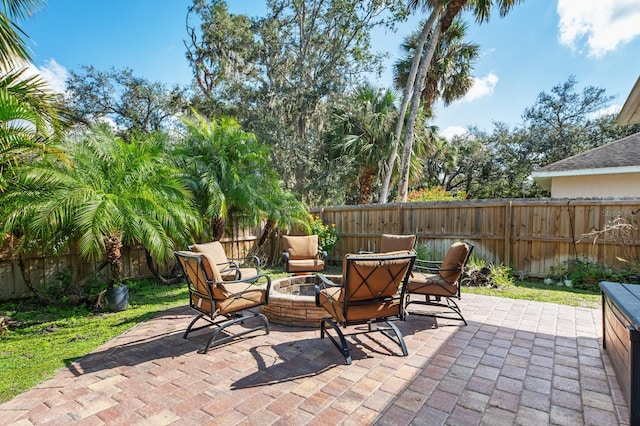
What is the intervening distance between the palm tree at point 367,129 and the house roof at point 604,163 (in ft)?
15.3

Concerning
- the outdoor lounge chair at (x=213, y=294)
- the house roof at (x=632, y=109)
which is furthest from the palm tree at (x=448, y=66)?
the outdoor lounge chair at (x=213, y=294)

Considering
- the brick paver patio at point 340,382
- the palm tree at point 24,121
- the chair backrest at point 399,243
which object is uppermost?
the palm tree at point 24,121

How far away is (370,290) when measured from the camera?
3.06m

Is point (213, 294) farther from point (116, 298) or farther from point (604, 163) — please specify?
point (604, 163)

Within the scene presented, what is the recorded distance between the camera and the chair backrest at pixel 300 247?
6723 millimetres

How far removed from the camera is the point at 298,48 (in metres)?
11.9

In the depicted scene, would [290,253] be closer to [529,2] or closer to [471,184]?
[529,2]

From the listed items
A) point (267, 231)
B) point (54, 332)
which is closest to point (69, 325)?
point (54, 332)

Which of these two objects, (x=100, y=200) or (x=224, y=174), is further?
(x=224, y=174)

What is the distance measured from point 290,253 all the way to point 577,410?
5134 mm

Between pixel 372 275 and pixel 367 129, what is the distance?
8820 millimetres

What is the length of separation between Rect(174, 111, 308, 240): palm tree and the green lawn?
1783 mm

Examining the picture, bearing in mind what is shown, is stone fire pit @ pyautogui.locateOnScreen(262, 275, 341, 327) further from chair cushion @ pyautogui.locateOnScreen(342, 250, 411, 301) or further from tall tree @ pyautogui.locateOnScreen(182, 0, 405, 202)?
tall tree @ pyautogui.locateOnScreen(182, 0, 405, 202)

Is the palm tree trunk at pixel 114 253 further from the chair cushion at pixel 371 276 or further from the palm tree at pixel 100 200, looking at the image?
the chair cushion at pixel 371 276
